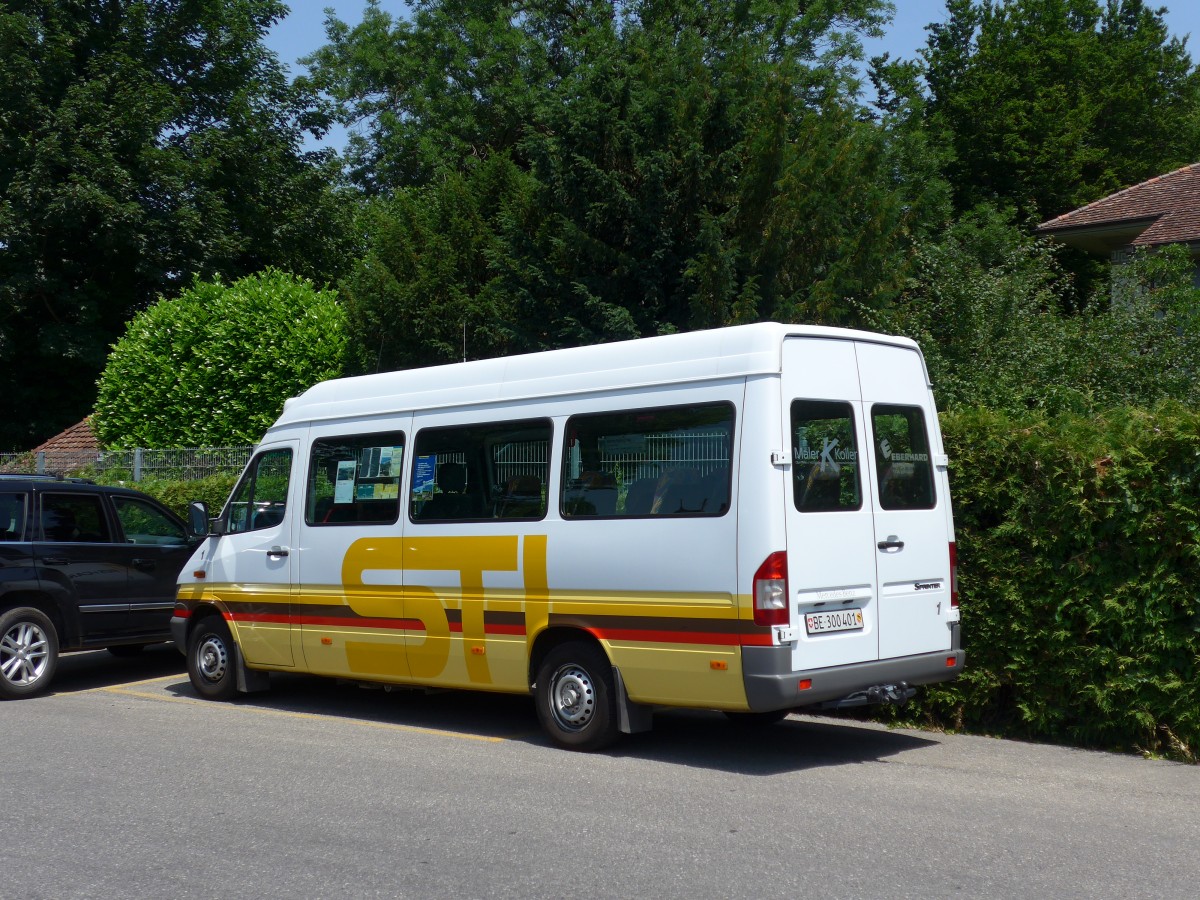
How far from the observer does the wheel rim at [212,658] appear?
11.0 m

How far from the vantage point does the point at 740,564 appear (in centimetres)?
746

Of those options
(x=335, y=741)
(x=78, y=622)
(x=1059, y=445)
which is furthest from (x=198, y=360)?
(x=1059, y=445)

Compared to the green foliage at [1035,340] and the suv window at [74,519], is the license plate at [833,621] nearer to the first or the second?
the green foliage at [1035,340]

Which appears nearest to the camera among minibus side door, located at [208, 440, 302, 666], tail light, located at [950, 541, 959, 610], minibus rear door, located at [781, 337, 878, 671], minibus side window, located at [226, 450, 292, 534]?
minibus rear door, located at [781, 337, 878, 671]

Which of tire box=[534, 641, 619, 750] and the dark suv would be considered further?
the dark suv

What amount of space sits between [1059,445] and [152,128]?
29.7m

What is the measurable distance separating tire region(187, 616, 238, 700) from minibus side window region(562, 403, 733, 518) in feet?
13.2

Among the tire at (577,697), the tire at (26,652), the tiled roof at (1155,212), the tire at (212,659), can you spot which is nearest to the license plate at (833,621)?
the tire at (577,697)

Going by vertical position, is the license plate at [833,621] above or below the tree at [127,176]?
below

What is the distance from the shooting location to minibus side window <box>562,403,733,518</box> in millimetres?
7727

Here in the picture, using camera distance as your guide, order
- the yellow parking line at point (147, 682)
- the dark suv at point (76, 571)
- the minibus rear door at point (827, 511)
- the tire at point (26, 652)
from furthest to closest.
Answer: the yellow parking line at point (147, 682) → the dark suv at point (76, 571) → the tire at point (26, 652) → the minibus rear door at point (827, 511)

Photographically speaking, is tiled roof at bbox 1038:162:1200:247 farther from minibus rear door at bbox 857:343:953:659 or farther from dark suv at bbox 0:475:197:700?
dark suv at bbox 0:475:197:700

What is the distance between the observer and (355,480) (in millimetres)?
10031

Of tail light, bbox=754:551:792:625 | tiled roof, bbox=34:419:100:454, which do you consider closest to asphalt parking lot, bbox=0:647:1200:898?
tail light, bbox=754:551:792:625
